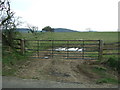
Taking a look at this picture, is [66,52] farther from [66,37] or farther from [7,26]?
[66,37]

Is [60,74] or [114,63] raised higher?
[114,63]

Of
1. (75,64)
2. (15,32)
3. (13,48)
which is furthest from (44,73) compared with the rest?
(15,32)

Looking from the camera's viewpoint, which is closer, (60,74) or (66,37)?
(60,74)

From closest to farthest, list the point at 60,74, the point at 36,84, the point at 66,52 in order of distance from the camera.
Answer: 1. the point at 36,84
2. the point at 60,74
3. the point at 66,52

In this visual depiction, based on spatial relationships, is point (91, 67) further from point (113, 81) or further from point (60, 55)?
point (60, 55)

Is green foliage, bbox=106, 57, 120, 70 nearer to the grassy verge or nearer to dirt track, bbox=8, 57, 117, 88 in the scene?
dirt track, bbox=8, 57, 117, 88

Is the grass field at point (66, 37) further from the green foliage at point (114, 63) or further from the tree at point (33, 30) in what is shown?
the green foliage at point (114, 63)

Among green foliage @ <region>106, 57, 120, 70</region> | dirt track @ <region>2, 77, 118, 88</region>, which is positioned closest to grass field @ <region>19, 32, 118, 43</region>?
dirt track @ <region>2, 77, 118, 88</region>

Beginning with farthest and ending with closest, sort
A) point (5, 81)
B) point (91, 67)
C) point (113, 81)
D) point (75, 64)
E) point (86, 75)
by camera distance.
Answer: point (75, 64), point (91, 67), point (86, 75), point (113, 81), point (5, 81)

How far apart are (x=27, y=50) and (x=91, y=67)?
15.5 ft

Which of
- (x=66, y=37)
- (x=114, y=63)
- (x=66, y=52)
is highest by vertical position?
(x=66, y=37)

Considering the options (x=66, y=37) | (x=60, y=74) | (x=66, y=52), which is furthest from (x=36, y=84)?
(x=66, y=37)

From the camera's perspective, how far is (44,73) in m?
6.61

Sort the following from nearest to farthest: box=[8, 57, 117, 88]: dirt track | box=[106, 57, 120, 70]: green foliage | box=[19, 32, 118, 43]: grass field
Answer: box=[8, 57, 117, 88]: dirt track → box=[106, 57, 120, 70]: green foliage → box=[19, 32, 118, 43]: grass field
